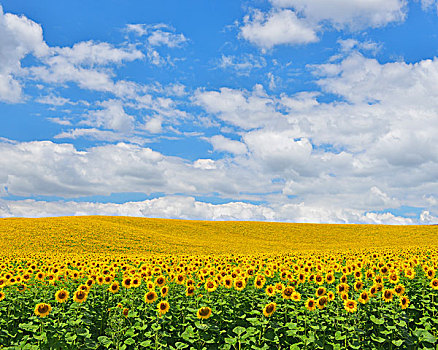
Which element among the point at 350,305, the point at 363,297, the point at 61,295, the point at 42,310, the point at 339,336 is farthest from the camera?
the point at 61,295

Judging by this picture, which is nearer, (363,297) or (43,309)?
(43,309)

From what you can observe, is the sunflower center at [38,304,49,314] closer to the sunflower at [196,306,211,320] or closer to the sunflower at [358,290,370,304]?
the sunflower at [196,306,211,320]

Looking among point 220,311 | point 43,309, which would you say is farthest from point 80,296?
point 220,311

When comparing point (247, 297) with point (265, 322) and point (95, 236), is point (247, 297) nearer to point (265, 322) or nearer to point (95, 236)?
point (265, 322)

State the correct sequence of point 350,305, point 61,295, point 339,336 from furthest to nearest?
→ point 61,295, point 350,305, point 339,336

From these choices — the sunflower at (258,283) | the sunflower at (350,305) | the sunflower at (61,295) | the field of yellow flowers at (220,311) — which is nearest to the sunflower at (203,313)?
the field of yellow flowers at (220,311)

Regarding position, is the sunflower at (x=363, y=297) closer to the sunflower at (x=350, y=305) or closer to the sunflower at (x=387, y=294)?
the sunflower at (x=387, y=294)

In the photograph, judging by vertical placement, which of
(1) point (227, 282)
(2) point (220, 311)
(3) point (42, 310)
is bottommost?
(3) point (42, 310)

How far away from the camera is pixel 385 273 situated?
1212 centimetres

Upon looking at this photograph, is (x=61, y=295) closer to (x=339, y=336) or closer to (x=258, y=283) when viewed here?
(x=258, y=283)

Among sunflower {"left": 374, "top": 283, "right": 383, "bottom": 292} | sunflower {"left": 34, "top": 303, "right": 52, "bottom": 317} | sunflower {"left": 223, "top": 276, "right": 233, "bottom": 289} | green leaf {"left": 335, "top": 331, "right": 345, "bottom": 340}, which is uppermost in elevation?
sunflower {"left": 374, "top": 283, "right": 383, "bottom": 292}

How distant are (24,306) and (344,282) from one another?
29.8 ft

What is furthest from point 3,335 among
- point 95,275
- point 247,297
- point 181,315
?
point 247,297

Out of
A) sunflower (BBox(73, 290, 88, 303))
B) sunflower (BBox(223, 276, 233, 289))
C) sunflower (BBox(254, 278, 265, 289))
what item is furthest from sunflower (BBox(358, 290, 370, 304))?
sunflower (BBox(73, 290, 88, 303))
